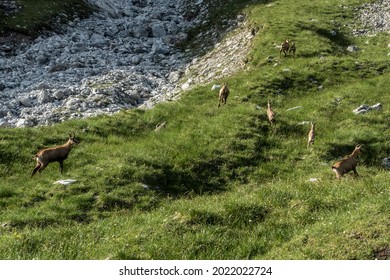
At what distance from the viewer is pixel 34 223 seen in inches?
502

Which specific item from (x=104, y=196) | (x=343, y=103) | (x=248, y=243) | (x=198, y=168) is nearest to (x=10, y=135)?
(x=104, y=196)

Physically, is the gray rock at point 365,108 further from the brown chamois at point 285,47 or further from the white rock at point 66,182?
the white rock at point 66,182

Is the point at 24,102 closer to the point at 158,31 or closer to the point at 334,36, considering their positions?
the point at 158,31

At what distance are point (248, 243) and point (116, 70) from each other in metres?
23.0

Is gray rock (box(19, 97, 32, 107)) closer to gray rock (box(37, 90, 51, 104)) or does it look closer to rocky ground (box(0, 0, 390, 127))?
rocky ground (box(0, 0, 390, 127))

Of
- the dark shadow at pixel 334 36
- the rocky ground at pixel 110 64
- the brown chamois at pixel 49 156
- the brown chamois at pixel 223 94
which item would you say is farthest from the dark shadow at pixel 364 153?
the dark shadow at pixel 334 36

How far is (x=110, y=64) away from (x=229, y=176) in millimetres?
18751

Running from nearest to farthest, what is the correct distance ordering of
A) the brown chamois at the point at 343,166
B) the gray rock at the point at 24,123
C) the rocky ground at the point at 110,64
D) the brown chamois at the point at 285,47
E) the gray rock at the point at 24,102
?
the brown chamois at the point at 343,166 < the gray rock at the point at 24,123 < the rocky ground at the point at 110,64 < the gray rock at the point at 24,102 < the brown chamois at the point at 285,47

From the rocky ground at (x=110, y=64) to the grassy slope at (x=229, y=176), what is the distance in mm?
3137

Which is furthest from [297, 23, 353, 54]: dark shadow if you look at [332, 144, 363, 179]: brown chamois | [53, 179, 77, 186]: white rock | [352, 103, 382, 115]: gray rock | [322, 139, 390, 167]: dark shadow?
[53, 179, 77, 186]: white rock

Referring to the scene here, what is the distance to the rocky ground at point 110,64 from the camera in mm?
24672

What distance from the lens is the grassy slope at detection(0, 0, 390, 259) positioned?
9.58m

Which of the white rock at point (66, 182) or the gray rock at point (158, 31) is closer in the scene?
the white rock at point (66, 182)

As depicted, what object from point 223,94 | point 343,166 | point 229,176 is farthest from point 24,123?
point 343,166
